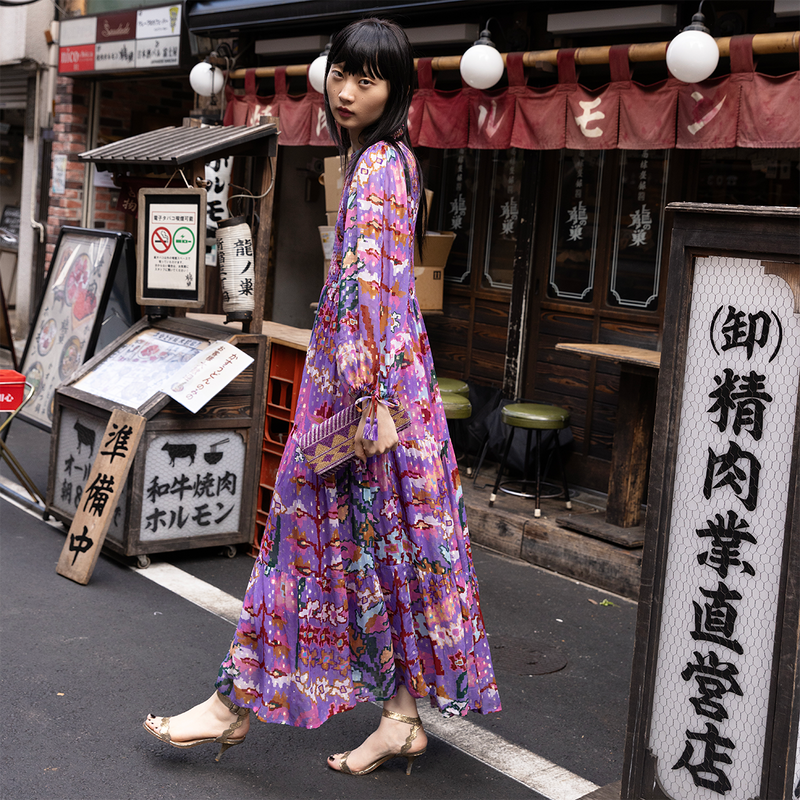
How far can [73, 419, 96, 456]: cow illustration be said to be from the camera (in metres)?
5.48

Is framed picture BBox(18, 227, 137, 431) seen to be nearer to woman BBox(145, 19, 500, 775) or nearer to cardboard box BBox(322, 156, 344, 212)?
cardboard box BBox(322, 156, 344, 212)

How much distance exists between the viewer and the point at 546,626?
197 inches

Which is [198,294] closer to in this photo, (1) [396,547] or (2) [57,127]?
(1) [396,547]

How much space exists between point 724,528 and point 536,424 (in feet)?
12.3

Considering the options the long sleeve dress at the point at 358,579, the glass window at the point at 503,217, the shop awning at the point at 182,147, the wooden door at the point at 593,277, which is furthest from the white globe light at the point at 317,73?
the long sleeve dress at the point at 358,579

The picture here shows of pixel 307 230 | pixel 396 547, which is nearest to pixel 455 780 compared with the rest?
pixel 396 547

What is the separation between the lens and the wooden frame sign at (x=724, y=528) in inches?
96.3

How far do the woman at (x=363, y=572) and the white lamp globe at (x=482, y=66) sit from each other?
3108mm

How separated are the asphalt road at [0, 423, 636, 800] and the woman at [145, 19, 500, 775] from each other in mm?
170

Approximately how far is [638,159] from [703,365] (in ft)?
14.5

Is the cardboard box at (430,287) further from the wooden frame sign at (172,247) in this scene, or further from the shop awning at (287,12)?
the wooden frame sign at (172,247)

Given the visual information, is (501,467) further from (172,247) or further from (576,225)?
(172,247)

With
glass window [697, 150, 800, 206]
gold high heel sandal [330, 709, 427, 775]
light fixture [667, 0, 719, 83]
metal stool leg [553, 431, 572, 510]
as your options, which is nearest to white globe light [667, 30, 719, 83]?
light fixture [667, 0, 719, 83]

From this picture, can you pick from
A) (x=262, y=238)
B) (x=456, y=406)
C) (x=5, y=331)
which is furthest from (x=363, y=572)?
(x=5, y=331)
